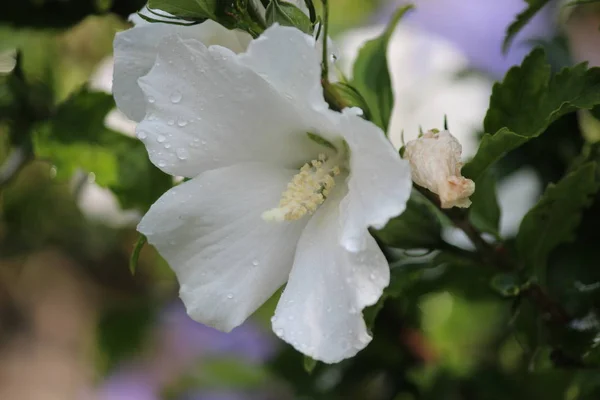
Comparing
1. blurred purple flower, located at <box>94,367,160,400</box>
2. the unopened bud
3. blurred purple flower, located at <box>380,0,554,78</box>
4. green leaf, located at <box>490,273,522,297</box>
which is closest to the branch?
green leaf, located at <box>490,273,522,297</box>

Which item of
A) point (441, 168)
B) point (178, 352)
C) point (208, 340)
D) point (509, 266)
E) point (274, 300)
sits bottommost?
point (178, 352)

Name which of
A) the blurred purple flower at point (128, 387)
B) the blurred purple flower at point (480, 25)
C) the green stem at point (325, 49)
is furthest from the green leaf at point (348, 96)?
the blurred purple flower at point (128, 387)

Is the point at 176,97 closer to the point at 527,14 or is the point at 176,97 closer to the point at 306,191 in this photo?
the point at 306,191

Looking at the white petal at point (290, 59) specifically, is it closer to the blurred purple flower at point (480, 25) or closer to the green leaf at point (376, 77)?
the green leaf at point (376, 77)

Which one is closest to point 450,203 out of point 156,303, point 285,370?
point 285,370

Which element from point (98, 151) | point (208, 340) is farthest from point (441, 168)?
point (208, 340)

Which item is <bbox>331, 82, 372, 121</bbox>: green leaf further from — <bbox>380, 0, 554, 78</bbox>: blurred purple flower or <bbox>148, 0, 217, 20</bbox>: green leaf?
<bbox>380, 0, 554, 78</bbox>: blurred purple flower

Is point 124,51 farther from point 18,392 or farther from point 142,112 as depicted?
point 18,392

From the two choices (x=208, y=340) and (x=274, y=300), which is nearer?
(x=274, y=300)
